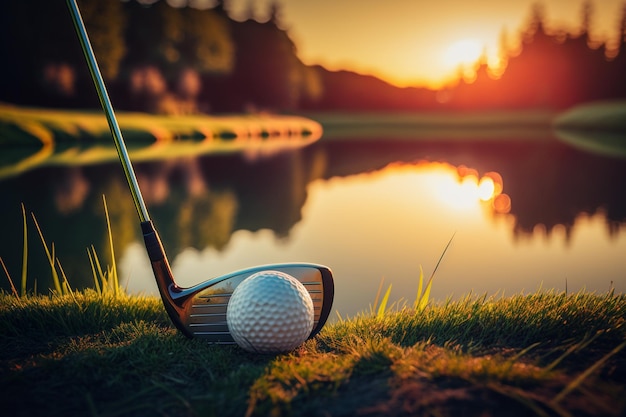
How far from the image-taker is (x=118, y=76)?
41750mm

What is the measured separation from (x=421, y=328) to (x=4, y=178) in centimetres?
1255

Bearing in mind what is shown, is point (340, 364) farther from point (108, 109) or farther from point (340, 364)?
point (108, 109)

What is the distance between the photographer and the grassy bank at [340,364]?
7.07ft

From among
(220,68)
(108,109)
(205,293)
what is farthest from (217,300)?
(220,68)

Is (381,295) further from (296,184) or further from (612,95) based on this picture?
(612,95)

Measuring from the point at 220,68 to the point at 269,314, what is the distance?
48.2 m

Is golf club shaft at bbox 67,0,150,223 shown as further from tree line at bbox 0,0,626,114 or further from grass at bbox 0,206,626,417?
tree line at bbox 0,0,626,114

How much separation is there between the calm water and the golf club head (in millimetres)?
1623

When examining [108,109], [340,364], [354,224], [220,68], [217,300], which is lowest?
[354,224]

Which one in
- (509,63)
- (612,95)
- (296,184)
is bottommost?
(296,184)

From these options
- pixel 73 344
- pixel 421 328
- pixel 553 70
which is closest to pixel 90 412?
pixel 73 344

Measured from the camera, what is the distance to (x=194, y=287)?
2.98 m

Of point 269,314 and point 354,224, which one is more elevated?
point 269,314

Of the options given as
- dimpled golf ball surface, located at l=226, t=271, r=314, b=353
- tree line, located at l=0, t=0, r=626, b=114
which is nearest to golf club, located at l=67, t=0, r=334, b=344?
dimpled golf ball surface, located at l=226, t=271, r=314, b=353
